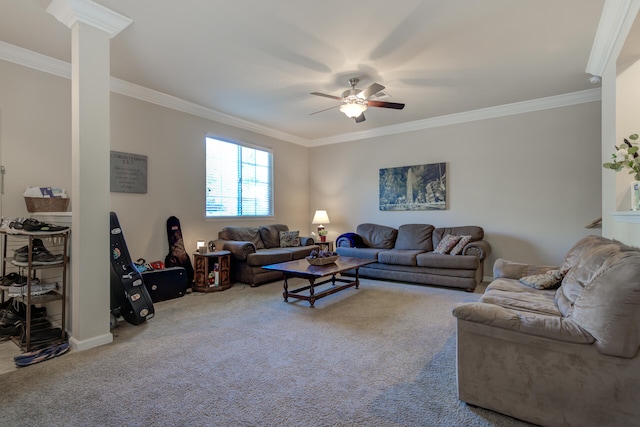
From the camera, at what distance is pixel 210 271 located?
15.4ft

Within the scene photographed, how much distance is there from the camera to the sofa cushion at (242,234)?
5.34 metres

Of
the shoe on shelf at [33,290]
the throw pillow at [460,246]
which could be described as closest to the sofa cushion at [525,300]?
the throw pillow at [460,246]

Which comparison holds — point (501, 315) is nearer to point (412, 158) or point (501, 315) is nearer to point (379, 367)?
point (379, 367)

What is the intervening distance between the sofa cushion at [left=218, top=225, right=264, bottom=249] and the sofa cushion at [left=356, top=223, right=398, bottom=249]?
6.48ft

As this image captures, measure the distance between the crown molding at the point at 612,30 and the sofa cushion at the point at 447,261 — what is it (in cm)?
267

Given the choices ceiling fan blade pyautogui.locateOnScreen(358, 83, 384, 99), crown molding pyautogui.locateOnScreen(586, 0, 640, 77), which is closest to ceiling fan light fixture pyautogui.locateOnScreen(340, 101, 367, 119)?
ceiling fan blade pyautogui.locateOnScreen(358, 83, 384, 99)

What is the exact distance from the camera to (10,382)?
2.10 m

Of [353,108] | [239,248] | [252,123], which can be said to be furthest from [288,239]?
[353,108]

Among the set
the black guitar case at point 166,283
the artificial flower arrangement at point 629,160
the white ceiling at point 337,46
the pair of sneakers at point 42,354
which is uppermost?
the white ceiling at point 337,46

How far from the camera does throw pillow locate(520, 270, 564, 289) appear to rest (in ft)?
9.09

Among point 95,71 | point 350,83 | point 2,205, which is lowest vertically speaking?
point 2,205

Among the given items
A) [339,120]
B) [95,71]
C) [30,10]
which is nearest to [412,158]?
[339,120]

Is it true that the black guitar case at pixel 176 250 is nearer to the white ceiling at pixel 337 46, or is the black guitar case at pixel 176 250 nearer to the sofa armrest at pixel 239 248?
the sofa armrest at pixel 239 248

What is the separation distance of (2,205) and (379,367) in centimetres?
400
